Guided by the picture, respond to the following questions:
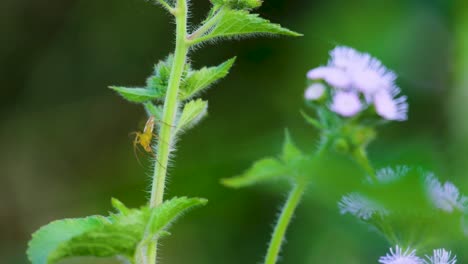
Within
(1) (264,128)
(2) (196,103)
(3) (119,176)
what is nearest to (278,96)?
(1) (264,128)

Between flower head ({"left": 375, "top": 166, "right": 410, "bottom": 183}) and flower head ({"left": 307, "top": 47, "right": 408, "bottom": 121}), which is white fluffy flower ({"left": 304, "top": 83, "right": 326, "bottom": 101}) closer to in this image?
flower head ({"left": 307, "top": 47, "right": 408, "bottom": 121})

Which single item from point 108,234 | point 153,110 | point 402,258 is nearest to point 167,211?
point 108,234

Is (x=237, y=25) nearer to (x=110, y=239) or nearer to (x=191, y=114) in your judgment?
(x=191, y=114)

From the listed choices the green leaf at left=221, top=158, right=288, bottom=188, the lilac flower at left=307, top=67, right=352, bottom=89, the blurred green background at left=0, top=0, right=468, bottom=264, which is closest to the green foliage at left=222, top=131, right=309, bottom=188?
the green leaf at left=221, top=158, right=288, bottom=188

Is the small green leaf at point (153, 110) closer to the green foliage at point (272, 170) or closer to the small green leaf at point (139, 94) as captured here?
the small green leaf at point (139, 94)

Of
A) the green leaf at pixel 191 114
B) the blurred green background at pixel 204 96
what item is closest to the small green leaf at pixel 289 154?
the green leaf at pixel 191 114

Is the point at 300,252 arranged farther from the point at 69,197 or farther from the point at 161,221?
the point at 161,221
